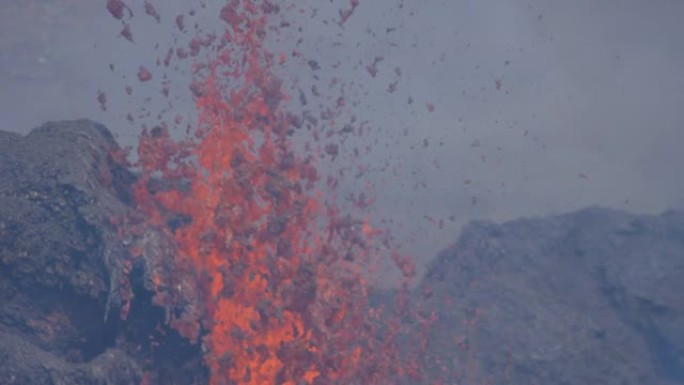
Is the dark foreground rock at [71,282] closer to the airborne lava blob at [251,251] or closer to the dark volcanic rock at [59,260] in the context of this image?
the dark volcanic rock at [59,260]

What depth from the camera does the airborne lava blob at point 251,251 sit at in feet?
20.9

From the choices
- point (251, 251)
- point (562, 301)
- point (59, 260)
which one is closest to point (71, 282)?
point (59, 260)

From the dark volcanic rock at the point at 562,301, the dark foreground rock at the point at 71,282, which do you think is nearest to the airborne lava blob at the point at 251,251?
the dark foreground rock at the point at 71,282

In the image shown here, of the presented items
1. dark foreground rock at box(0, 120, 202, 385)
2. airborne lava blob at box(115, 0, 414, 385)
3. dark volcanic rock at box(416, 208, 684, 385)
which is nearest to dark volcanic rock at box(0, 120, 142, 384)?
dark foreground rock at box(0, 120, 202, 385)

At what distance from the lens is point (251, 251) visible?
700cm

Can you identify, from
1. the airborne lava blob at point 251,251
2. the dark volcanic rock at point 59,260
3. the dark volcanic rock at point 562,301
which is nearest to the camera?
the dark volcanic rock at point 59,260

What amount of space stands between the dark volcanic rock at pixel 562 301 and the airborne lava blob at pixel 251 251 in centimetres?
157

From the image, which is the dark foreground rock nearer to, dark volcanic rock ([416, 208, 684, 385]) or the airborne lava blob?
the airborne lava blob

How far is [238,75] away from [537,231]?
680 centimetres

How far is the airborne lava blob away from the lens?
6.37 metres

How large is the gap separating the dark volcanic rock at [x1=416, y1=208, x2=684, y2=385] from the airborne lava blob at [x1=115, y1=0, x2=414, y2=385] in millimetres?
1568

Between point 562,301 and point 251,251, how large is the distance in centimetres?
619

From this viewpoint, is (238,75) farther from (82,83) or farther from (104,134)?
(82,83)

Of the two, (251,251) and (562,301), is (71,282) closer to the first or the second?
(251,251)
